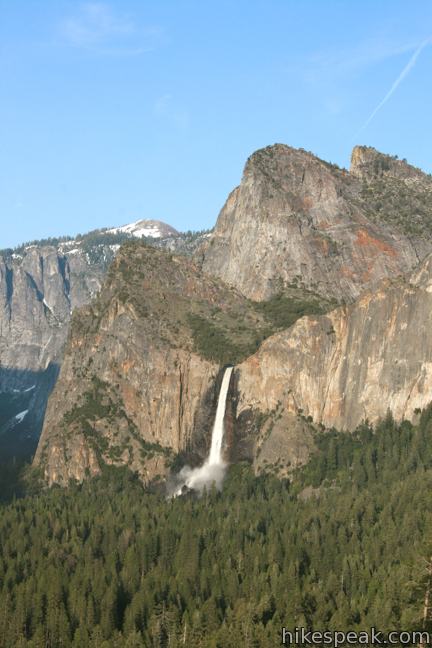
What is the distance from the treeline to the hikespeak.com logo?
4.97 ft

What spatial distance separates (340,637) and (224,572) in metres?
33.1

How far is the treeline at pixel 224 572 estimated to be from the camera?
148 meters

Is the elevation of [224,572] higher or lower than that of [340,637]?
higher

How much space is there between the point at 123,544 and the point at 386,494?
3907cm

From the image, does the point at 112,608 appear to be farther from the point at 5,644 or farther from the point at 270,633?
the point at 270,633

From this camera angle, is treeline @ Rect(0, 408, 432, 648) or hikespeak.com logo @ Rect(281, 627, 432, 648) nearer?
hikespeak.com logo @ Rect(281, 627, 432, 648)

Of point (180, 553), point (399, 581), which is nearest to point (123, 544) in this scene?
point (180, 553)

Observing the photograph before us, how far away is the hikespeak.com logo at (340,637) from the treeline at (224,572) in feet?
4.97

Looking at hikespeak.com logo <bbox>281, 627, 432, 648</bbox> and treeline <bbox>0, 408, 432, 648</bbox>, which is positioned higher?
treeline <bbox>0, 408, 432, 648</bbox>

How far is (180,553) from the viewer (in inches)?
7003

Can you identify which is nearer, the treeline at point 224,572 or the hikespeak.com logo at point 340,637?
the hikespeak.com logo at point 340,637

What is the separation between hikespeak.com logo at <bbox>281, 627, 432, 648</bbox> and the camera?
133 metres

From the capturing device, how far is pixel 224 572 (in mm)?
168500

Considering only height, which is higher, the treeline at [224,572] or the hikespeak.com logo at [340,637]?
the treeline at [224,572]
